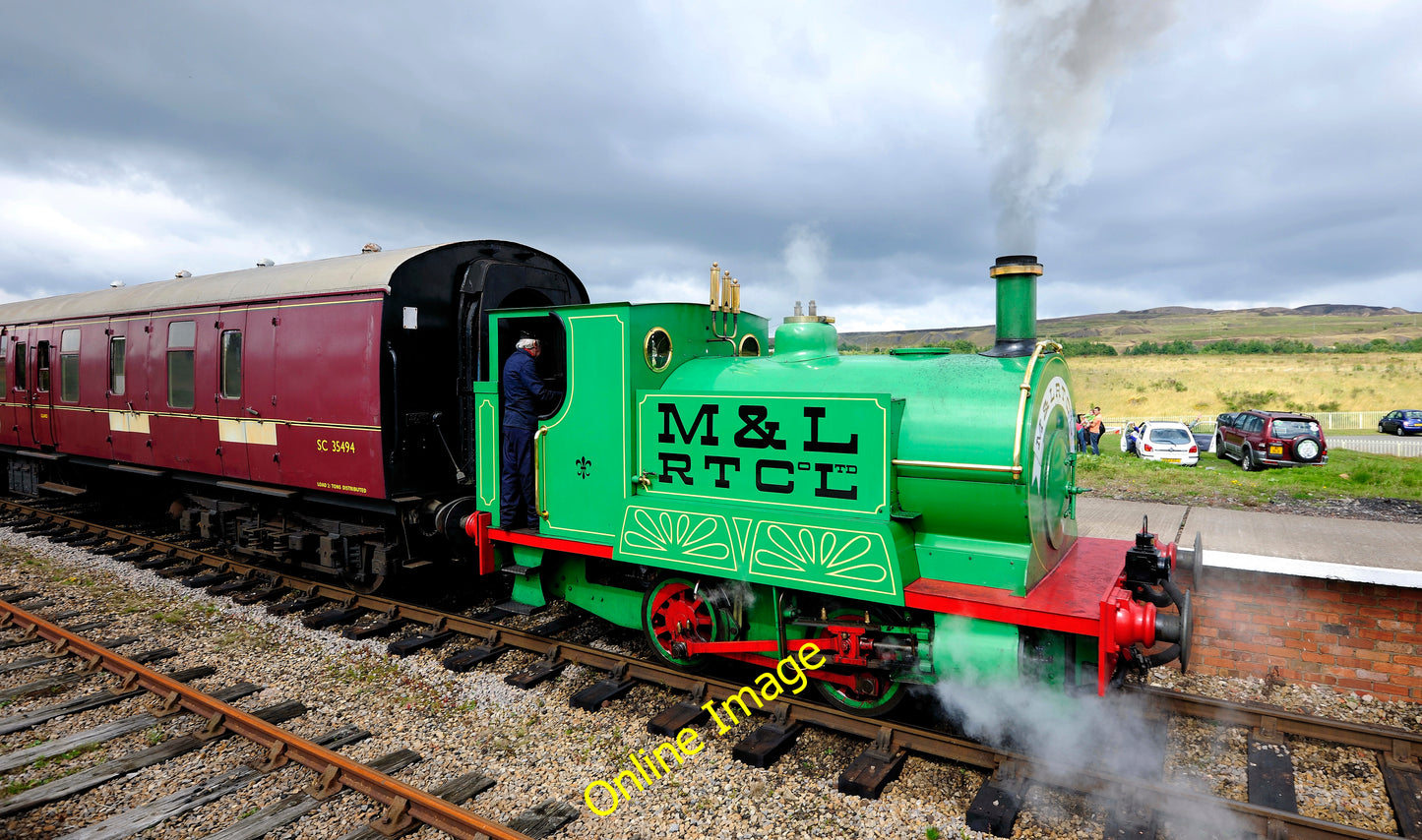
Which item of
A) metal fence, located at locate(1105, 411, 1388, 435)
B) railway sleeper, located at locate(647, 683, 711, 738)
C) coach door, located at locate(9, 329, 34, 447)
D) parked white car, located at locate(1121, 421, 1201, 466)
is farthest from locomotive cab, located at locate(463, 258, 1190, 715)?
metal fence, located at locate(1105, 411, 1388, 435)

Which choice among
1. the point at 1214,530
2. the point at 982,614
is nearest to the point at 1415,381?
the point at 1214,530

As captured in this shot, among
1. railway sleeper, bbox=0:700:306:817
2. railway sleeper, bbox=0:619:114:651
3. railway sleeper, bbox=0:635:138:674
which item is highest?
railway sleeper, bbox=0:619:114:651

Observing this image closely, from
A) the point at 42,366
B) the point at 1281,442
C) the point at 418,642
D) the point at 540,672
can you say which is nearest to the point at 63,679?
the point at 418,642

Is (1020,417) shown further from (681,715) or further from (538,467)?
(538,467)

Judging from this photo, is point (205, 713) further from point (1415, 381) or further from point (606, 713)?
point (1415, 381)

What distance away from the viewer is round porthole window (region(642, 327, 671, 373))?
19.9 ft

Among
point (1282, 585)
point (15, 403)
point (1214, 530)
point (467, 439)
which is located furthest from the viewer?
point (15, 403)

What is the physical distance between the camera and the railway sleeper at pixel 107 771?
14.7 ft

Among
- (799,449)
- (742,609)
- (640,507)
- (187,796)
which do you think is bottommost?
(187,796)

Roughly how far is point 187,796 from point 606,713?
2633mm

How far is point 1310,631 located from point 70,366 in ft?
53.0

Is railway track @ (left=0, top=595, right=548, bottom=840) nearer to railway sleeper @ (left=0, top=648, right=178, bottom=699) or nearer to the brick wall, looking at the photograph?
railway sleeper @ (left=0, top=648, right=178, bottom=699)

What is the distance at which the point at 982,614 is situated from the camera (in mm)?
4586

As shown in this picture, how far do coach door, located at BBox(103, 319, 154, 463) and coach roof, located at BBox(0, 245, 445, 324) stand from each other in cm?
33
